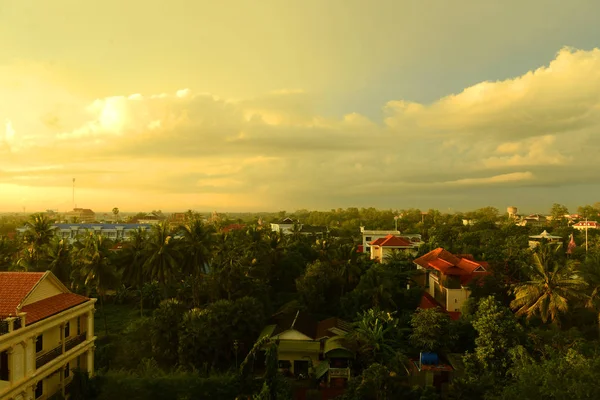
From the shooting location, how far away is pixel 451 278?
115 feet

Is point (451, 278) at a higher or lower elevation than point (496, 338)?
higher

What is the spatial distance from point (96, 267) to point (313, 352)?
65.7 ft

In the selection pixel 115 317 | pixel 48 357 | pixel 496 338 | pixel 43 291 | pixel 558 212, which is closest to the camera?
pixel 48 357

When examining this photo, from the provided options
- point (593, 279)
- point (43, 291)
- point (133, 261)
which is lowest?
point (593, 279)

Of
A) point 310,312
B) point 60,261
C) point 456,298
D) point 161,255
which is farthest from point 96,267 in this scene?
point 456,298

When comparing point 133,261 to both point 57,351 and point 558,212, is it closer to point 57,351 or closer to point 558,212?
point 57,351

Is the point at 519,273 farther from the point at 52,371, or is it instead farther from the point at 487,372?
the point at 52,371

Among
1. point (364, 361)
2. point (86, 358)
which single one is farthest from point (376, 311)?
point (86, 358)

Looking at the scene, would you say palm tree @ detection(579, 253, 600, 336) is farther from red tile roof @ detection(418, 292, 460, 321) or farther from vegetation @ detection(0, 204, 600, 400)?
red tile roof @ detection(418, 292, 460, 321)

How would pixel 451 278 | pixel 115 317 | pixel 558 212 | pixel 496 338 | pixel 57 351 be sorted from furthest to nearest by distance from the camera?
pixel 558 212, pixel 115 317, pixel 451 278, pixel 496 338, pixel 57 351

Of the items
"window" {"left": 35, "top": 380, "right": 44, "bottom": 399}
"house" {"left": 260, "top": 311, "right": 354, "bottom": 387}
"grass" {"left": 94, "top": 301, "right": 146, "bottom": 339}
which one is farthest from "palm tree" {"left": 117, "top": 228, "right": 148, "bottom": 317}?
"window" {"left": 35, "top": 380, "right": 44, "bottom": 399}

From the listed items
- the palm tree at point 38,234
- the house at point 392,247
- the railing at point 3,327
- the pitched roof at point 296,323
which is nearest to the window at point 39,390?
the railing at point 3,327

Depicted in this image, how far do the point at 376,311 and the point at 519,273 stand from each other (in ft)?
50.0

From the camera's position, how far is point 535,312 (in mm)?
27984
